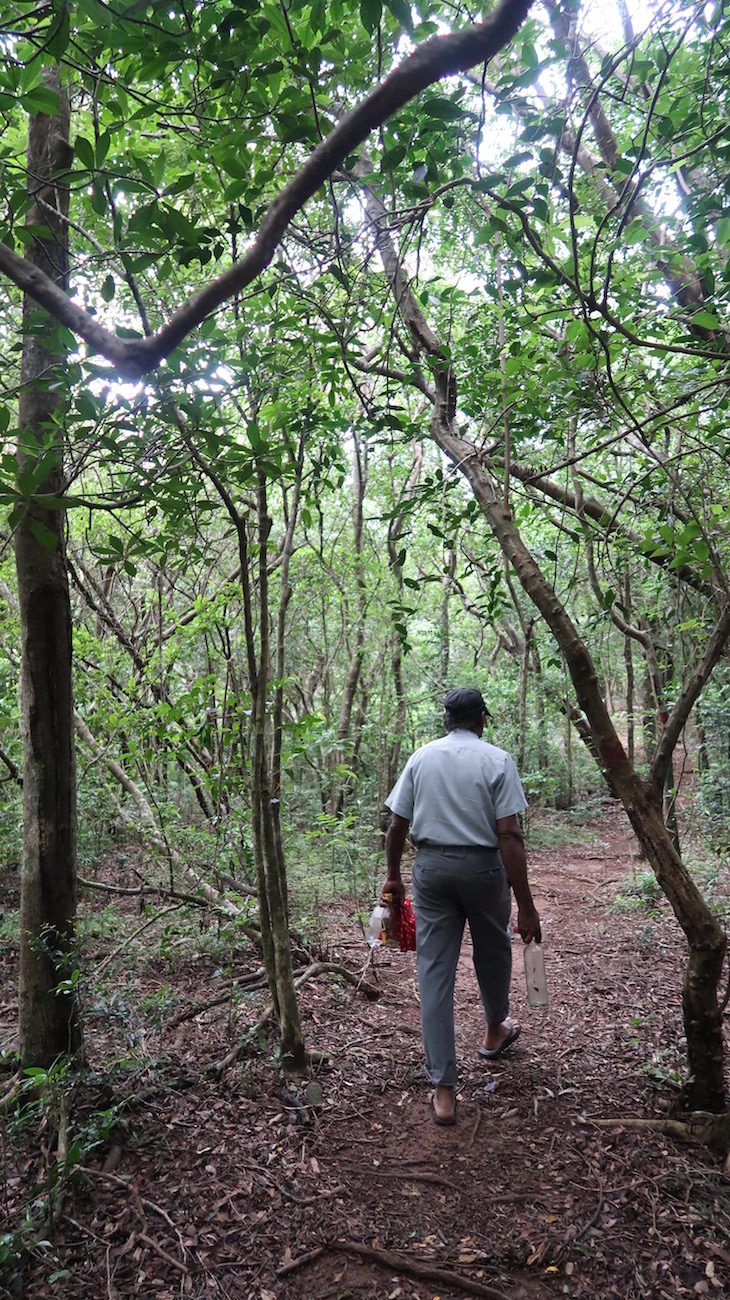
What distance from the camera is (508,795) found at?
3469 mm

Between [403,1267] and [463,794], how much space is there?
5.85 ft

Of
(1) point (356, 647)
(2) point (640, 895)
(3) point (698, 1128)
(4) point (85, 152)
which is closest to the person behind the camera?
(4) point (85, 152)

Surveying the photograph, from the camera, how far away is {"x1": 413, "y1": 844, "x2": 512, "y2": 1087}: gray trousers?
339 cm

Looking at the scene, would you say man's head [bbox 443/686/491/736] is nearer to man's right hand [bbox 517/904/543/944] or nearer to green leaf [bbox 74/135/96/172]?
man's right hand [bbox 517/904/543/944]

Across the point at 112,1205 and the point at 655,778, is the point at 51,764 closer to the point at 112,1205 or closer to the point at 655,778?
the point at 112,1205

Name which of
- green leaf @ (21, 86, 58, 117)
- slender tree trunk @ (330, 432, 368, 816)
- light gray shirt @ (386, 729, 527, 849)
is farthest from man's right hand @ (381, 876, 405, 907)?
slender tree trunk @ (330, 432, 368, 816)

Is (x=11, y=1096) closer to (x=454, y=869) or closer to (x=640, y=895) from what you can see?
(x=454, y=869)

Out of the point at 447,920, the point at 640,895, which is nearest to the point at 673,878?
the point at 447,920

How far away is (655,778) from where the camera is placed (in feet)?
10.4

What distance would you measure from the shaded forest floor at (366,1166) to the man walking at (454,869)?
0.42 m

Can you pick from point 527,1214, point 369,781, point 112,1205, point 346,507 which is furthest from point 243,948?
point 346,507

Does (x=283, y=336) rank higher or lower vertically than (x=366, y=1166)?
higher

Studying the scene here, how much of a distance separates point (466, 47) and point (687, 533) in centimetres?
175

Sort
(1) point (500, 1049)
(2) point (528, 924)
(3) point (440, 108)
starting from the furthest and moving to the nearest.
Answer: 1. (1) point (500, 1049)
2. (2) point (528, 924)
3. (3) point (440, 108)
